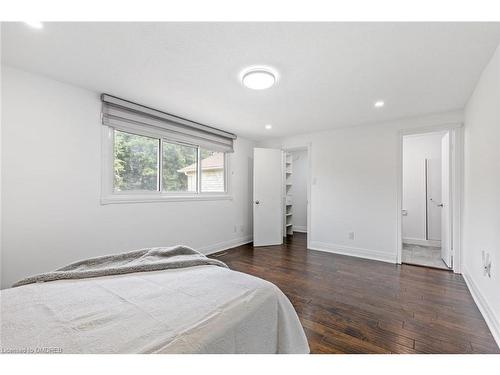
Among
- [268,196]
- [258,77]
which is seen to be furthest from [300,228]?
[258,77]

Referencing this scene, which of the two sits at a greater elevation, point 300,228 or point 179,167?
point 179,167

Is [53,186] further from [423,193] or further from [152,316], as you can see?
[423,193]

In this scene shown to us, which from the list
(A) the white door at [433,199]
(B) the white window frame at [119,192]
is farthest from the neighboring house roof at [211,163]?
(A) the white door at [433,199]

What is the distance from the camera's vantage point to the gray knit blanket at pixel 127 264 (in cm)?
121

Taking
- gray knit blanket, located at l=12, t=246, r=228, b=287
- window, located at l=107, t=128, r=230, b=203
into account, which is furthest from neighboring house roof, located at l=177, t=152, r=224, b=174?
gray knit blanket, located at l=12, t=246, r=228, b=287

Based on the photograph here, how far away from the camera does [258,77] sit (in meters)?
2.00

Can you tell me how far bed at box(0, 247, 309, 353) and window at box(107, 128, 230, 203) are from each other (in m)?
1.75

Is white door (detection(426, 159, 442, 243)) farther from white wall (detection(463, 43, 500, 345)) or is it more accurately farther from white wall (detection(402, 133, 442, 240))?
white wall (detection(463, 43, 500, 345))

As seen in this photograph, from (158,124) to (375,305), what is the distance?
Result: 10.8 feet

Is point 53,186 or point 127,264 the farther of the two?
point 53,186
